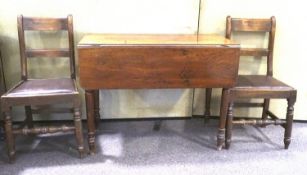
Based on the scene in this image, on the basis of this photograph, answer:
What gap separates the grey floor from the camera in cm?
203

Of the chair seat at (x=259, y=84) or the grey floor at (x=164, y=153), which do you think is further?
the chair seat at (x=259, y=84)

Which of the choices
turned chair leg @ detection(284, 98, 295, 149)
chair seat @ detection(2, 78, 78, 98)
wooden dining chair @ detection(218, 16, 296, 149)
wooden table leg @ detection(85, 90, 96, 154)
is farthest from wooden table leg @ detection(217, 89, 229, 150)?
chair seat @ detection(2, 78, 78, 98)

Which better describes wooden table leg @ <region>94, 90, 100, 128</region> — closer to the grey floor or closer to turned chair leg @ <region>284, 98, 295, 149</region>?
the grey floor

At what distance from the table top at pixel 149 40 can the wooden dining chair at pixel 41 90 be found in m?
0.27

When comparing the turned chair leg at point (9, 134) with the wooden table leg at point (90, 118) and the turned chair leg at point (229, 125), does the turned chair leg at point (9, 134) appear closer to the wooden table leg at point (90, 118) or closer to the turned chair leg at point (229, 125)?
the wooden table leg at point (90, 118)

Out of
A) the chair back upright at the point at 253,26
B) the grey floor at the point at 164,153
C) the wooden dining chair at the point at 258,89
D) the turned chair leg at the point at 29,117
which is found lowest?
the grey floor at the point at 164,153

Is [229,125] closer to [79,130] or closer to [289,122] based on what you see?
[289,122]

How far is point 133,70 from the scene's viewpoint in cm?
200

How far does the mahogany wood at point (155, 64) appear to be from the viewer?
6.40ft

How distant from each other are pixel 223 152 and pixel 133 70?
0.91m

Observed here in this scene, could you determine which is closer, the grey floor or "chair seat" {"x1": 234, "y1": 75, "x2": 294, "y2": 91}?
the grey floor

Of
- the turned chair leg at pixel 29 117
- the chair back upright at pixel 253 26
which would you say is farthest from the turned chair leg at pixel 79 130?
the chair back upright at pixel 253 26

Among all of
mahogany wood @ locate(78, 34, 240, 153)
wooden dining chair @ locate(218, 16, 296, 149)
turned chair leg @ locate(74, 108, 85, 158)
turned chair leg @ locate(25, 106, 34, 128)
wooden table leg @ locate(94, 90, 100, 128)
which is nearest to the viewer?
mahogany wood @ locate(78, 34, 240, 153)

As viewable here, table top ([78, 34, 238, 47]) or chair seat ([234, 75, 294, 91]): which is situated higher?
table top ([78, 34, 238, 47])
